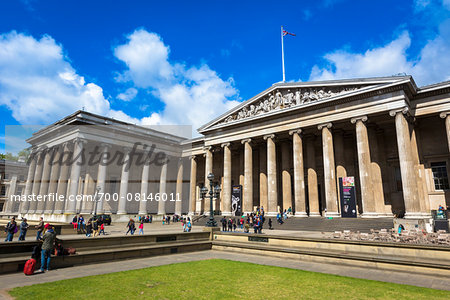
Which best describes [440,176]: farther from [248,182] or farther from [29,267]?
[29,267]

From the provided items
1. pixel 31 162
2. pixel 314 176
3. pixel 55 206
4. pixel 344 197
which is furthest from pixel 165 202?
pixel 344 197

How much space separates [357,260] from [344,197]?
1737cm

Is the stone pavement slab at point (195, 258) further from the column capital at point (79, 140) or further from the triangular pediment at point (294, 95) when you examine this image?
the column capital at point (79, 140)

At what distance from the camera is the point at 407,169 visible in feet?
81.4

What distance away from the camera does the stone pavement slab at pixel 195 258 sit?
8.28m

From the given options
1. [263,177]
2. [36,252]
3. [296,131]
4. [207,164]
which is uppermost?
[296,131]

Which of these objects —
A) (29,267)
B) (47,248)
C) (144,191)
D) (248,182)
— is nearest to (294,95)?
(248,182)

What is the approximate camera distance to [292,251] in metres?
12.6

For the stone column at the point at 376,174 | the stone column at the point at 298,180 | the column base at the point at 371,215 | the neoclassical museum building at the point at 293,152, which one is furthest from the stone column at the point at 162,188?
the stone column at the point at 376,174

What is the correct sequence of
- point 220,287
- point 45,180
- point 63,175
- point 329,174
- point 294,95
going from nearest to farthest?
point 220,287, point 329,174, point 294,95, point 63,175, point 45,180

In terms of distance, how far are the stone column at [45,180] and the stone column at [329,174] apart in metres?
39.1

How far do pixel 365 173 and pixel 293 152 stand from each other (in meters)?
8.49

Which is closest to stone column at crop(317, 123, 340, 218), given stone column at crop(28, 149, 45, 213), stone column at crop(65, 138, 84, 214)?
stone column at crop(65, 138, 84, 214)

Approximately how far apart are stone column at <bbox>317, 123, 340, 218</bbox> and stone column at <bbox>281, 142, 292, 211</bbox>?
563cm
